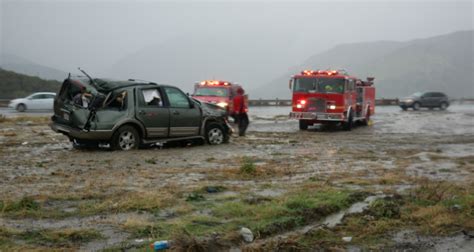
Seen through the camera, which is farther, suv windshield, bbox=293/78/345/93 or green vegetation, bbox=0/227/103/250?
suv windshield, bbox=293/78/345/93

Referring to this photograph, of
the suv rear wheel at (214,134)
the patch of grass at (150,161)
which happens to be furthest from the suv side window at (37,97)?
the patch of grass at (150,161)

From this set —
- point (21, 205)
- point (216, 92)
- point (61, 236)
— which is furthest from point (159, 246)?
point (216, 92)

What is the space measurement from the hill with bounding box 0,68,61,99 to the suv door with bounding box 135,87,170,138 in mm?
42811

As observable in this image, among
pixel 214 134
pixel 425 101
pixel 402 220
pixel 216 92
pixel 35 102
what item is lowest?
pixel 402 220

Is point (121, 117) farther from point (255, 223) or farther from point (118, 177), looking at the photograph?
point (255, 223)

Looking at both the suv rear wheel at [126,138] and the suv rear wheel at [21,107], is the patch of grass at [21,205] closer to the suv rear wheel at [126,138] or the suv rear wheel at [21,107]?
the suv rear wheel at [126,138]

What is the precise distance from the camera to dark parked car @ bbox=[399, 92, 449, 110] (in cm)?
4666

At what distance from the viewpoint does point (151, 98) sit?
13695 millimetres

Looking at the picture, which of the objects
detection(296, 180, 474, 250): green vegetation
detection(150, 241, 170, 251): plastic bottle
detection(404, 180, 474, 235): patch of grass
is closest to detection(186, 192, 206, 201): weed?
detection(296, 180, 474, 250): green vegetation

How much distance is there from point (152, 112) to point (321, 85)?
1020 centimetres

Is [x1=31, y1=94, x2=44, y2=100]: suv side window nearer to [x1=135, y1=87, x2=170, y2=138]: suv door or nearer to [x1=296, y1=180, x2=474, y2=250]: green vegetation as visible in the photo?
[x1=135, y1=87, x2=170, y2=138]: suv door

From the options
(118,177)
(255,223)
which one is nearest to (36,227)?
(255,223)

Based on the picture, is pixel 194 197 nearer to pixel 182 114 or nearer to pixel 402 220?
pixel 402 220

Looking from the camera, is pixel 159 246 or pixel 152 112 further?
pixel 152 112
